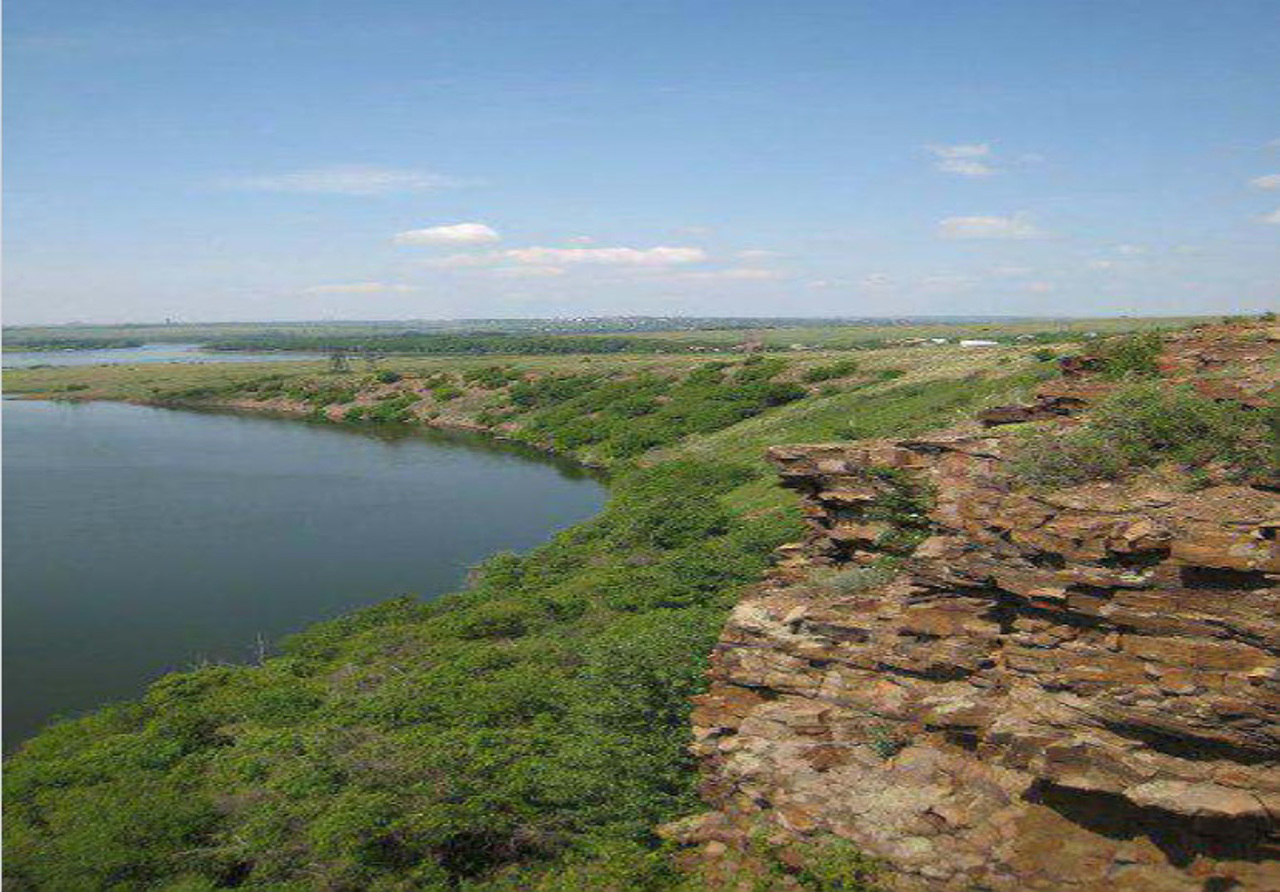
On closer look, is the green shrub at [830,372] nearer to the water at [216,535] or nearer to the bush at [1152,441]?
the water at [216,535]

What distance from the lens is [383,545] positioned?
40500 mm

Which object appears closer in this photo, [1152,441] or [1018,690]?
[1018,690]

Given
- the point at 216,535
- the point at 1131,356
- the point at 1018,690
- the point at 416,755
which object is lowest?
the point at 216,535

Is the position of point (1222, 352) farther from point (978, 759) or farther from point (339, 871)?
point (339, 871)

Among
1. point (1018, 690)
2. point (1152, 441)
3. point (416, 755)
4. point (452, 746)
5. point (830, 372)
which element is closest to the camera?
point (1018, 690)

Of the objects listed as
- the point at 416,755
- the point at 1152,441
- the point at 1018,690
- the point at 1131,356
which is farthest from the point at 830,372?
the point at 1018,690

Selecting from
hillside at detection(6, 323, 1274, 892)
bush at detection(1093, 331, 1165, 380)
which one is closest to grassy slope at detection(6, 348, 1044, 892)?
hillside at detection(6, 323, 1274, 892)

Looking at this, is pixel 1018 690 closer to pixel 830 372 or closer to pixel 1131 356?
pixel 1131 356

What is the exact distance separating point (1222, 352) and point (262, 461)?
6221 cm

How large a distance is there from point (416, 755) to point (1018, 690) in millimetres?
10805

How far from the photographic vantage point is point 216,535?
136 feet

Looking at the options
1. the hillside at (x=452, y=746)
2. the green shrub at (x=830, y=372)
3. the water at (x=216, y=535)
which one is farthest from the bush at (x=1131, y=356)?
the green shrub at (x=830, y=372)

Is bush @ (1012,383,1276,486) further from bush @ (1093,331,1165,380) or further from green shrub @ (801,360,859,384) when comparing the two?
green shrub @ (801,360,859,384)

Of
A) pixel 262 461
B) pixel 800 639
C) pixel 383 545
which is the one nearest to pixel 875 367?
pixel 383 545
